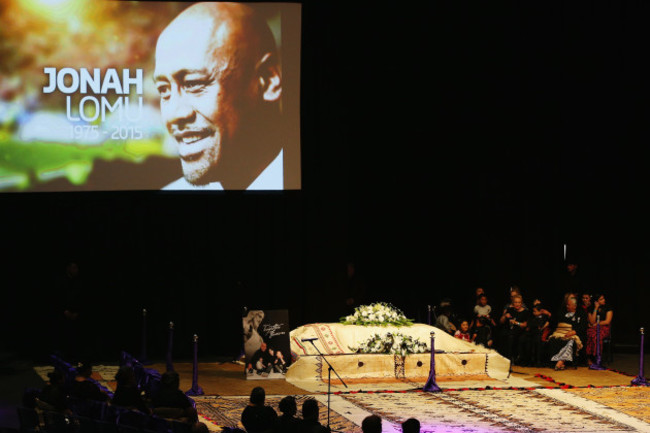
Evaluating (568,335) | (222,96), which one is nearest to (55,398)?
(222,96)

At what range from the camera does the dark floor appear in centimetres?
1175

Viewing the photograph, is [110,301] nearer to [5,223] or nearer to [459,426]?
[5,223]

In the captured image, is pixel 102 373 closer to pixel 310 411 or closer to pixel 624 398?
pixel 624 398

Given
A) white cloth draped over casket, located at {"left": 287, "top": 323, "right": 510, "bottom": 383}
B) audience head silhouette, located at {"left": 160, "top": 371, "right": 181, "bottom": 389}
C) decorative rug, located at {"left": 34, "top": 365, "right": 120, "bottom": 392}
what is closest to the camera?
audience head silhouette, located at {"left": 160, "top": 371, "right": 181, "bottom": 389}

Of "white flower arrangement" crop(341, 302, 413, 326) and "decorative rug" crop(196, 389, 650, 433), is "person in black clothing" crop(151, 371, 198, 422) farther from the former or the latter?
"white flower arrangement" crop(341, 302, 413, 326)

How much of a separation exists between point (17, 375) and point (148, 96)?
167 inches

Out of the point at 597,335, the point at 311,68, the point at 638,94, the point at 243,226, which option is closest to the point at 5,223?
the point at 243,226

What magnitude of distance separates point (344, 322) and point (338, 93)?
369 centimetres

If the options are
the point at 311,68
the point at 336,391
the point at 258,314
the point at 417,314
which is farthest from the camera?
the point at 417,314

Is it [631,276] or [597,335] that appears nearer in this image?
[597,335]

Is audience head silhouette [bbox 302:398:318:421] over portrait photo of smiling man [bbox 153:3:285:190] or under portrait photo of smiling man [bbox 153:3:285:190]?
under

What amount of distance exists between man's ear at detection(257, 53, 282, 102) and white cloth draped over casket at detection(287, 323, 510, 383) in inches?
137

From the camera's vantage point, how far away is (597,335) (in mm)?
14883

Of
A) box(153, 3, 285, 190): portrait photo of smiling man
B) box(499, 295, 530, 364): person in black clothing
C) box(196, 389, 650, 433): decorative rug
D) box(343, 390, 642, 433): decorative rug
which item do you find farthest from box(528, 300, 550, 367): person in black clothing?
box(153, 3, 285, 190): portrait photo of smiling man
